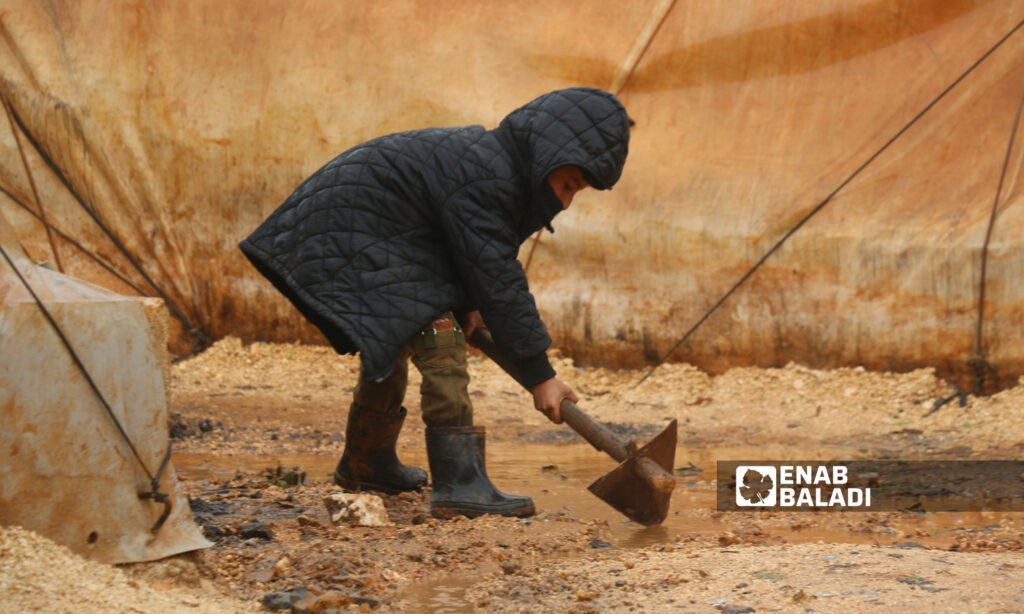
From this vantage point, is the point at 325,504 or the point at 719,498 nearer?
the point at 325,504

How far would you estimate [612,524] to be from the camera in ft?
9.48

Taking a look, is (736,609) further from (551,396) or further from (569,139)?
(569,139)

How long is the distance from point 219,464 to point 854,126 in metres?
3.55

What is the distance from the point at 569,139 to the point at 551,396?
68 centimetres

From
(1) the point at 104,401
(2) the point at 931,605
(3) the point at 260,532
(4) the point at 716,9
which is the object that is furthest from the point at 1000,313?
(1) the point at 104,401

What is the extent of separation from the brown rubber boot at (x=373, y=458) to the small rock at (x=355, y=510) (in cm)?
33

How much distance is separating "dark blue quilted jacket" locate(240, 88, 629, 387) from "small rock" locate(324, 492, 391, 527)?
1.19ft

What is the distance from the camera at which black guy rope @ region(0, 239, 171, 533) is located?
1.93 m

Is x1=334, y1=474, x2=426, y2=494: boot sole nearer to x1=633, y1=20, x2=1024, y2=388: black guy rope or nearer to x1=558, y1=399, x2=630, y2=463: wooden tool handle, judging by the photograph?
x1=558, y1=399, x2=630, y2=463: wooden tool handle

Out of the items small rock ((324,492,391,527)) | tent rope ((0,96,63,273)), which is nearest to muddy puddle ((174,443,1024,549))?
small rock ((324,492,391,527))

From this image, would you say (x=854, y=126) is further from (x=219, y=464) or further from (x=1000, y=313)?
(x=219, y=464)

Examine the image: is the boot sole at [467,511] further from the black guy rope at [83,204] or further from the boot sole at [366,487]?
the black guy rope at [83,204]

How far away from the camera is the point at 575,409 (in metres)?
2.78

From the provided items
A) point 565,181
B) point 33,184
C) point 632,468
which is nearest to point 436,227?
point 565,181
